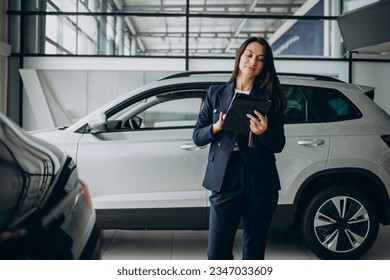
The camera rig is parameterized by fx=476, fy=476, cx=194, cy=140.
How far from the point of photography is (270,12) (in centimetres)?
552

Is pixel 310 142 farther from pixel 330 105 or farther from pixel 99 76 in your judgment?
pixel 99 76

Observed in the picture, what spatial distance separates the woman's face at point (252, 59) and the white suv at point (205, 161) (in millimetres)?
923

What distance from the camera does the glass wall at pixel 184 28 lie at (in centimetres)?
510

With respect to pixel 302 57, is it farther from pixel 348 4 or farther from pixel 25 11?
pixel 25 11

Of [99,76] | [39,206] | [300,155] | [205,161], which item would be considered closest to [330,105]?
[300,155]

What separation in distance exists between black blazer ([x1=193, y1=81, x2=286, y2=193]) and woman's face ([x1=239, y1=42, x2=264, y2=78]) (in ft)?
0.24

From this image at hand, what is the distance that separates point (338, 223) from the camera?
2.87m

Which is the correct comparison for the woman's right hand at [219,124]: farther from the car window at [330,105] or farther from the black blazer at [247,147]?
the car window at [330,105]

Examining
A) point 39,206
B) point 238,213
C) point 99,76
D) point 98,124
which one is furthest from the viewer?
point 99,76

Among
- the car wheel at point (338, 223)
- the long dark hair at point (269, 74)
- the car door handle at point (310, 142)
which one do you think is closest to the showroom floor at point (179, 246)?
the car wheel at point (338, 223)

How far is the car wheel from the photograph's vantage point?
9.37 ft

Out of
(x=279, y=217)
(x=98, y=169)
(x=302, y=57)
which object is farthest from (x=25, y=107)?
(x=302, y=57)

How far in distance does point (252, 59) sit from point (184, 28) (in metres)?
3.71
